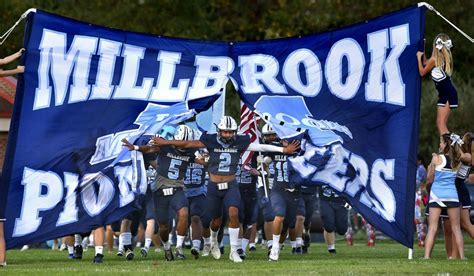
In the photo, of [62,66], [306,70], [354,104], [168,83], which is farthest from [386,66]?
[62,66]

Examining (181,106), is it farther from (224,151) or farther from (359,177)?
(359,177)

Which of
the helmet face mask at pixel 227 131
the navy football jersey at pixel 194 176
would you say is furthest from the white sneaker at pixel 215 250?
the helmet face mask at pixel 227 131

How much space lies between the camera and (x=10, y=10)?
145ft

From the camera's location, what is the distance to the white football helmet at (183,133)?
22156 millimetres

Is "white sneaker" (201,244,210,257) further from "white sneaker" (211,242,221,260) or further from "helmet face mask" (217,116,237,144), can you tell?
"helmet face mask" (217,116,237,144)

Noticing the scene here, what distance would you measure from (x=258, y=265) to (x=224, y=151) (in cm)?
226

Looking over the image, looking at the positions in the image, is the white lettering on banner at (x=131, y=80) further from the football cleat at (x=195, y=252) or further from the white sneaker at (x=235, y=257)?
the white sneaker at (x=235, y=257)

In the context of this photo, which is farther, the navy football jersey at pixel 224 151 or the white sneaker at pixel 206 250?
the white sneaker at pixel 206 250

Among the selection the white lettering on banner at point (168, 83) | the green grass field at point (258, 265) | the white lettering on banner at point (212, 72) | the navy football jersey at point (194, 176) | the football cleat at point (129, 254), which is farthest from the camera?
the navy football jersey at point (194, 176)

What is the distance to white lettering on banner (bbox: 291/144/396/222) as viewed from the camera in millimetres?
20734

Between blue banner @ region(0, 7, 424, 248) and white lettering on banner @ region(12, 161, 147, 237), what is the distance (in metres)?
0.01

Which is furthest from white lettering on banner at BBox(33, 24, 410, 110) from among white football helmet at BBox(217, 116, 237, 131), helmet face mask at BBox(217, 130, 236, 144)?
helmet face mask at BBox(217, 130, 236, 144)

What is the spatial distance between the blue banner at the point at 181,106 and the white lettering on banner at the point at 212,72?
0.6 inches

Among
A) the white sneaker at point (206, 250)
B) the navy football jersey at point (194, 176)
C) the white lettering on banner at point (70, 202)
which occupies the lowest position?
the white sneaker at point (206, 250)
